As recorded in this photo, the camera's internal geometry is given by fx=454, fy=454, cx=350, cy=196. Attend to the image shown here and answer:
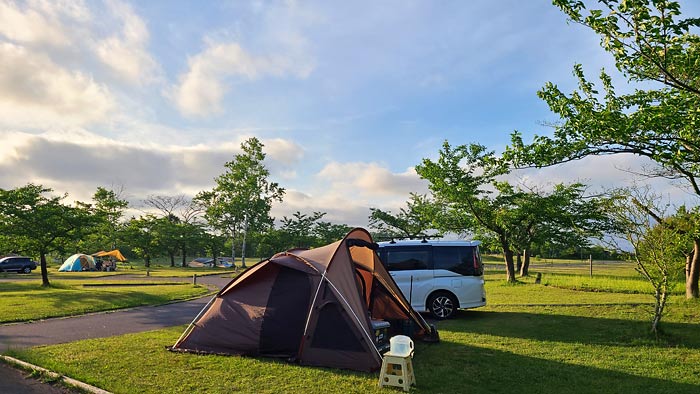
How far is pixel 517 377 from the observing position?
20.9 ft

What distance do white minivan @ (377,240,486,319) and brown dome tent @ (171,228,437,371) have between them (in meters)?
3.97

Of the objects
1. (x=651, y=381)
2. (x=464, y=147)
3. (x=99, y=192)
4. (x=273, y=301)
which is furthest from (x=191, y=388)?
(x=99, y=192)

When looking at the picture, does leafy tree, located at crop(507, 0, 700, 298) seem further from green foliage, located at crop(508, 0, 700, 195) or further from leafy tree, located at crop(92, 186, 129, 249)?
leafy tree, located at crop(92, 186, 129, 249)

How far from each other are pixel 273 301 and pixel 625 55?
23.5 feet

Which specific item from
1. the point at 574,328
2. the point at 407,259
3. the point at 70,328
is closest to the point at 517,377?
the point at 574,328

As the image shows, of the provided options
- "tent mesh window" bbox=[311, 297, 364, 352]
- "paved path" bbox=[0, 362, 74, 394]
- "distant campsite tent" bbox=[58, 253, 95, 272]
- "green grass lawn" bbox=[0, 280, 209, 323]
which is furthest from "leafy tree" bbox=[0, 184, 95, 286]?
"distant campsite tent" bbox=[58, 253, 95, 272]

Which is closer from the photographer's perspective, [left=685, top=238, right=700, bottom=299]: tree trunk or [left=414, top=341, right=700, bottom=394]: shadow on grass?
[left=414, top=341, right=700, bottom=394]: shadow on grass

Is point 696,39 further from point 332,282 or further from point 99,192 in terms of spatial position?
point 99,192

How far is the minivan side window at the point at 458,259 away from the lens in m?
11.8

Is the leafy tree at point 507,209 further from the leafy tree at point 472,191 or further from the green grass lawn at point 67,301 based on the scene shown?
the green grass lawn at point 67,301

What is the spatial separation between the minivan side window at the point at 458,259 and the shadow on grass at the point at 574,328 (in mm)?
1245

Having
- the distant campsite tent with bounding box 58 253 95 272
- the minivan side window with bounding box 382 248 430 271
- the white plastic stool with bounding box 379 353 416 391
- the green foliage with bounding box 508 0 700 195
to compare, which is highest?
the green foliage with bounding box 508 0 700 195

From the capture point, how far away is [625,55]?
296 inches

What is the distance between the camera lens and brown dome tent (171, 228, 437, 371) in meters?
6.98
